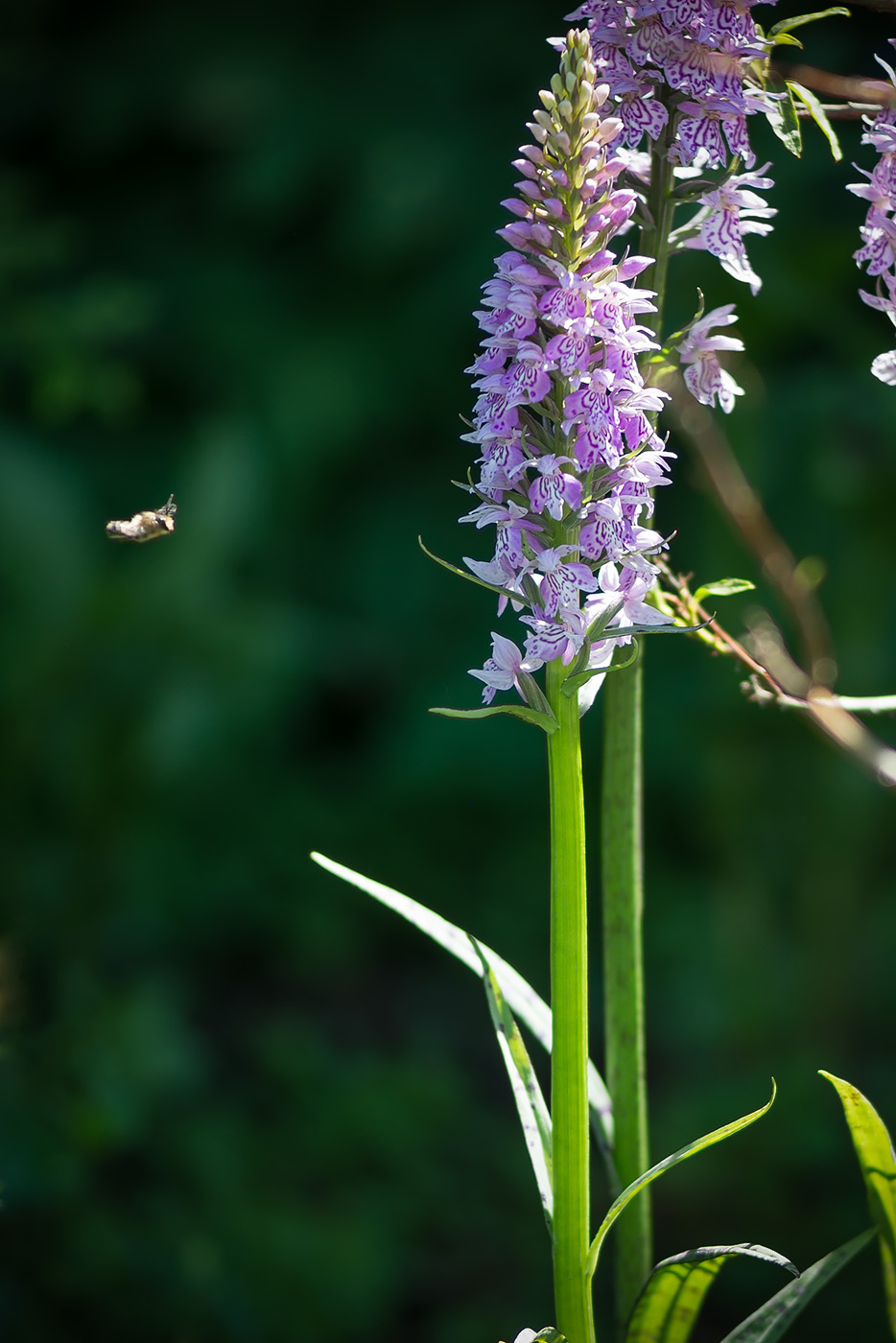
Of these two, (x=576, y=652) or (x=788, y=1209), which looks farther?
(x=788, y=1209)

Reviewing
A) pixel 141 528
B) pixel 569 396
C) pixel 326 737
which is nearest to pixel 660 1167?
pixel 569 396

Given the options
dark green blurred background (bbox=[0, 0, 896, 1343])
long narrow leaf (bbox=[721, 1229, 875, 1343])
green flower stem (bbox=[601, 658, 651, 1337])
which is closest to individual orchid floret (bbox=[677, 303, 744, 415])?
green flower stem (bbox=[601, 658, 651, 1337])

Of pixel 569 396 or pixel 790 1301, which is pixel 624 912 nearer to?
pixel 790 1301

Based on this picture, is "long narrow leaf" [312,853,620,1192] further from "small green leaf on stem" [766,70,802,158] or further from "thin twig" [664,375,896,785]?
"small green leaf on stem" [766,70,802,158]

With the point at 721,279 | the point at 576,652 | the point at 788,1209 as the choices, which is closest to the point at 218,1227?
the point at 788,1209

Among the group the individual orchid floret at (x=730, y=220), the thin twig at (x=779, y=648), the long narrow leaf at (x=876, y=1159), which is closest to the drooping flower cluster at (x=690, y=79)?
the individual orchid floret at (x=730, y=220)

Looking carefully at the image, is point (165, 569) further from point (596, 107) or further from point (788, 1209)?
point (596, 107)
